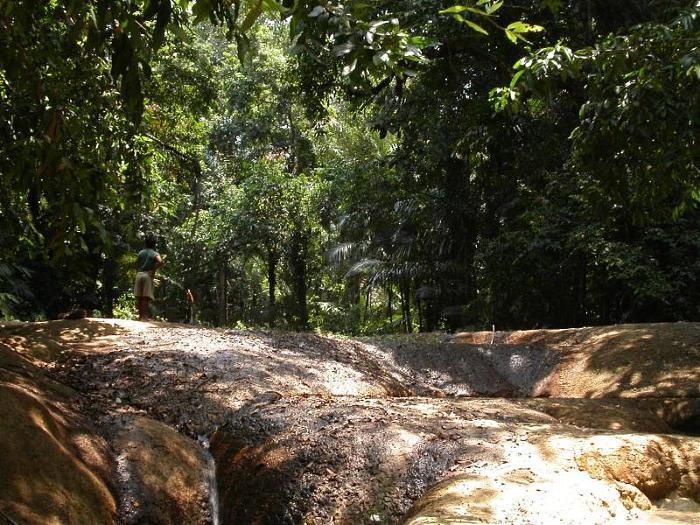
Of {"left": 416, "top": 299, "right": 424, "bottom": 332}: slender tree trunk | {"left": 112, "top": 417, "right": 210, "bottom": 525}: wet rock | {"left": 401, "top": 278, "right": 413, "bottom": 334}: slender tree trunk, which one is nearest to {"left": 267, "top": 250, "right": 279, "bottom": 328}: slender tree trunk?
{"left": 401, "top": 278, "right": 413, "bottom": 334}: slender tree trunk

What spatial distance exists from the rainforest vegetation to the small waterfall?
190cm

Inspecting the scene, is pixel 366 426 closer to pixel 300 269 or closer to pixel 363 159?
pixel 363 159

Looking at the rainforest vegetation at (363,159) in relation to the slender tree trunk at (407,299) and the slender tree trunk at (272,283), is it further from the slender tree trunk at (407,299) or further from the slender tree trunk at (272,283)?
the slender tree trunk at (407,299)

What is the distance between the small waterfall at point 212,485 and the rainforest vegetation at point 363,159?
1900 mm

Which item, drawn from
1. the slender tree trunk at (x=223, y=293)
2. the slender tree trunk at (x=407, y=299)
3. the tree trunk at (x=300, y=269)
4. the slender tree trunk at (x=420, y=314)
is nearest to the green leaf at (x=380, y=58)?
the slender tree trunk at (x=407, y=299)

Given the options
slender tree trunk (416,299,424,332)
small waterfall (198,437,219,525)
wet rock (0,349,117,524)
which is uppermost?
slender tree trunk (416,299,424,332)

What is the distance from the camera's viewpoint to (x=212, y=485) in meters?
5.78

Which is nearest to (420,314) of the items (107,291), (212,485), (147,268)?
(107,291)

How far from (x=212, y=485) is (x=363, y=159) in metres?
16.7

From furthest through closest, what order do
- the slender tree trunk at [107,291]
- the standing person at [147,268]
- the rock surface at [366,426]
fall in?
the slender tree trunk at [107,291], the standing person at [147,268], the rock surface at [366,426]

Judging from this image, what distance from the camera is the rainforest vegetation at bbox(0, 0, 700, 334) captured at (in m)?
5.06

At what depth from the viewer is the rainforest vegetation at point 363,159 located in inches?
199

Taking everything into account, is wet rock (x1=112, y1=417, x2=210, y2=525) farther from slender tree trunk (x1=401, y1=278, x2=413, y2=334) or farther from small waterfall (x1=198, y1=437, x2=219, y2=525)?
slender tree trunk (x1=401, y1=278, x2=413, y2=334)

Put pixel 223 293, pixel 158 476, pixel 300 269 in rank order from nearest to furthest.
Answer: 1. pixel 158 476
2. pixel 300 269
3. pixel 223 293
